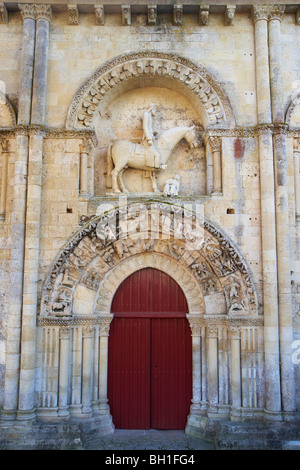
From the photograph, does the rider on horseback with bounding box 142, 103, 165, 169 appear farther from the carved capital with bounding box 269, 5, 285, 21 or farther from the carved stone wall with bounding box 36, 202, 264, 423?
the carved capital with bounding box 269, 5, 285, 21

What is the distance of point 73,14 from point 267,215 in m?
5.77

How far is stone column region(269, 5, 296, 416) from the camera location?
706cm

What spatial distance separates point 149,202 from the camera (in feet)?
25.3

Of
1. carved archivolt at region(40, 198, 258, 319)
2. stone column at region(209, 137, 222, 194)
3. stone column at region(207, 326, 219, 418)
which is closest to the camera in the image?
stone column at region(207, 326, 219, 418)

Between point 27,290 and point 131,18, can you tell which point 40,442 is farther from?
point 131,18

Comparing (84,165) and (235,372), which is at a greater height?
(84,165)

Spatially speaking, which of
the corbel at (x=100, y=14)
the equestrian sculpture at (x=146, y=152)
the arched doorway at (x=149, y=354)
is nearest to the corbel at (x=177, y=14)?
the corbel at (x=100, y=14)

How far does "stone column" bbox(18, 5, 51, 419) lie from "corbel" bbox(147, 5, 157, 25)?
2065 mm

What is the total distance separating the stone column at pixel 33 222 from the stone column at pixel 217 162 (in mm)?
3448

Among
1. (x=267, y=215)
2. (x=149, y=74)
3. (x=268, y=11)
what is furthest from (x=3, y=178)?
(x=268, y=11)

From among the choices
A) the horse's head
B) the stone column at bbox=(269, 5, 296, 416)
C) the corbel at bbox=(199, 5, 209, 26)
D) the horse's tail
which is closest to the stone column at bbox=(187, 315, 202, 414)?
the stone column at bbox=(269, 5, 296, 416)

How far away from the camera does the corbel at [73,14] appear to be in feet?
26.4

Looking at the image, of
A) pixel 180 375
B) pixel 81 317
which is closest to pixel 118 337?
pixel 81 317

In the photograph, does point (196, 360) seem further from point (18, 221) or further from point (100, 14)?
point (100, 14)
